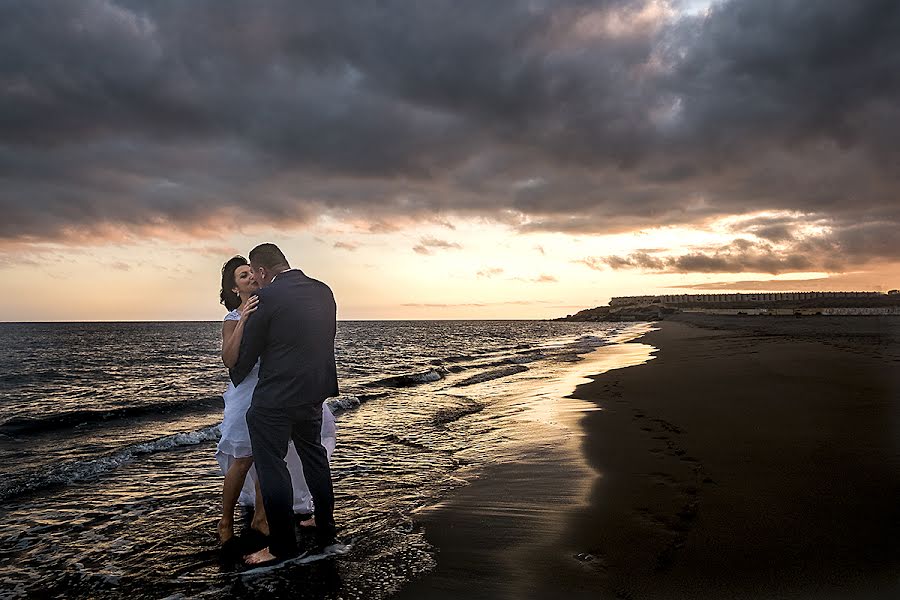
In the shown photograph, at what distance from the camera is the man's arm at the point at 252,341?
13.9 ft

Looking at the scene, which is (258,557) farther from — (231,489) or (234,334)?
(234,334)

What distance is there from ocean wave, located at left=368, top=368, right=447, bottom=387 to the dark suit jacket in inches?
567

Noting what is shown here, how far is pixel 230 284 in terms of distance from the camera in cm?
481

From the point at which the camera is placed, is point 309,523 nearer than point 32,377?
Yes

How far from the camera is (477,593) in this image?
3.51 meters

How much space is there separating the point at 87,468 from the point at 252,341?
5228 millimetres

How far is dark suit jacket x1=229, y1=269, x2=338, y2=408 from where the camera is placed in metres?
4.26

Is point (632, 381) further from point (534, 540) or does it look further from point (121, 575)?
point (121, 575)

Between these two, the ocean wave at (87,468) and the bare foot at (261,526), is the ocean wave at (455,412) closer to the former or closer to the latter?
the ocean wave at (87,468)

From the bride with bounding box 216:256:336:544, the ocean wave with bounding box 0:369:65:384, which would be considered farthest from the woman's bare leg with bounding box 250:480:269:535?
the ocean wave with bounding box 0:369:65:384

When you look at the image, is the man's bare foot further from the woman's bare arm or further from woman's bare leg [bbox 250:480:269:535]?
the woman's bare arm

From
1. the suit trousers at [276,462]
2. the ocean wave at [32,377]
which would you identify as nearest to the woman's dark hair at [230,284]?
the suit trousers at [276,462]

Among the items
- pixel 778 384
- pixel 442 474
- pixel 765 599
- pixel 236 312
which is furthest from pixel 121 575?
pixel 778 384

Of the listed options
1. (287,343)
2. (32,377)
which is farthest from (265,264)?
(32,377)
